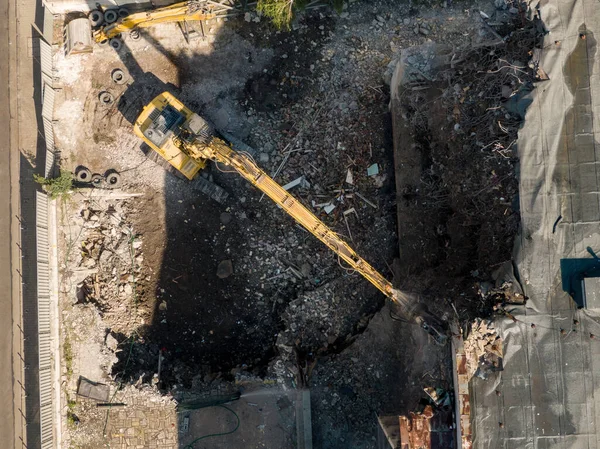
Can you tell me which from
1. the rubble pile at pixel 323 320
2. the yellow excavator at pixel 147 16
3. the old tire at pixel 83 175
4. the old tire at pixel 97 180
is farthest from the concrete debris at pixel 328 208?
the old tire at pixel 83 175

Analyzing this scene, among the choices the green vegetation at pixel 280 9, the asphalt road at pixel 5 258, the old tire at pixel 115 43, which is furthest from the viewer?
the old tire at pixel 115 43

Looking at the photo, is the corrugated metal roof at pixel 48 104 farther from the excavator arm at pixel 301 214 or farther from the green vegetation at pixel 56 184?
the excavator arm at pixel 301 214

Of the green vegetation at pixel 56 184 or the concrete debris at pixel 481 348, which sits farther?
the green vegetation at pixel 56 184

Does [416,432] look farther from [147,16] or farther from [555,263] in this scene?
[147,16]

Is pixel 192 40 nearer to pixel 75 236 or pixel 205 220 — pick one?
pixel 205 220

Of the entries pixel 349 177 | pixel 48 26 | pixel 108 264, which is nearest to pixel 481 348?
pixel 349 177

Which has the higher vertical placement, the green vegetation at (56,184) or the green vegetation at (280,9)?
the green vegetation at (280,9)

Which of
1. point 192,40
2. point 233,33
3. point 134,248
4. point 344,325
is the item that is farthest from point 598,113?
point 134,248
